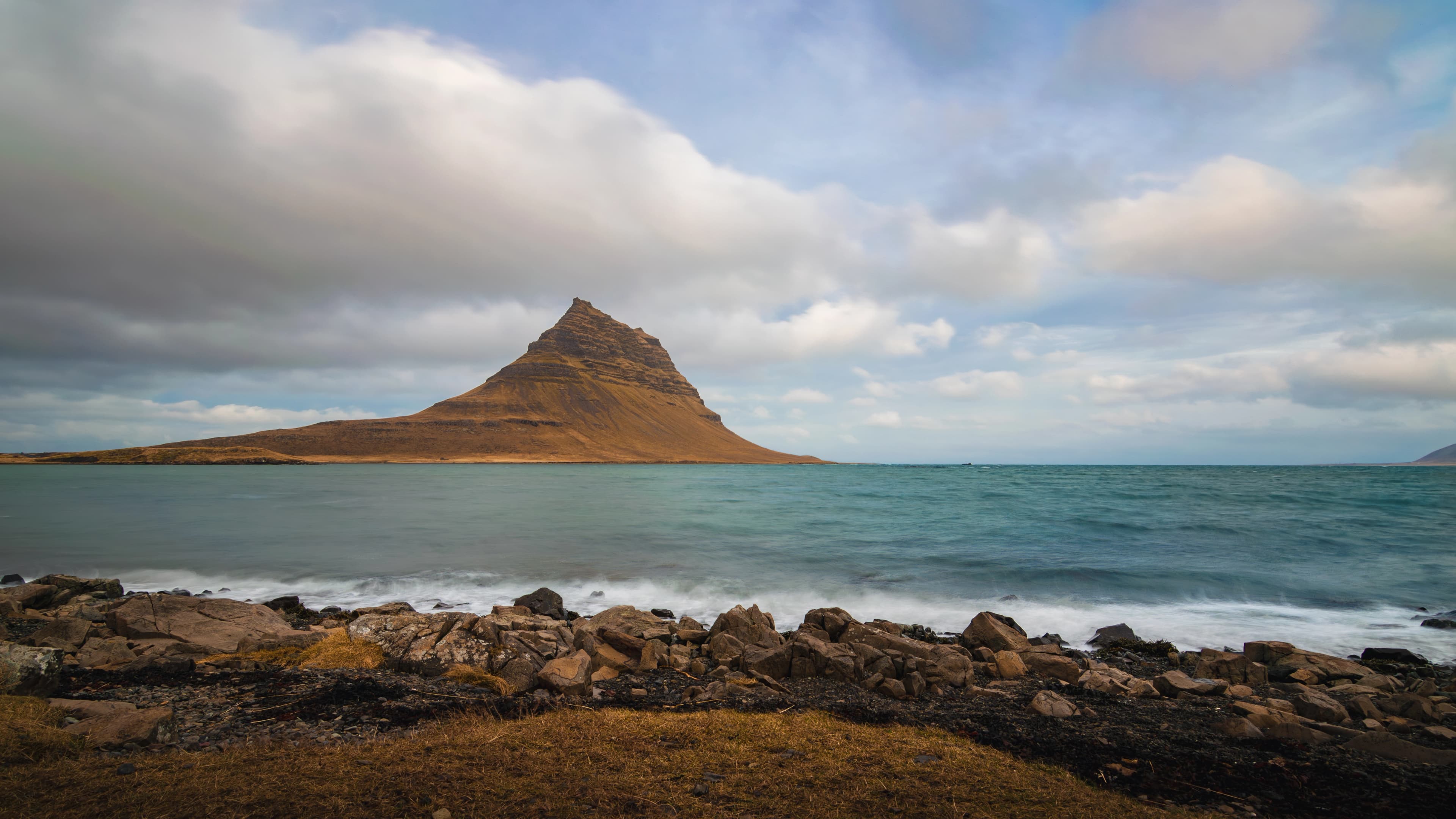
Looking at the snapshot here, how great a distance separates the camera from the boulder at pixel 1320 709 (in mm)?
6867

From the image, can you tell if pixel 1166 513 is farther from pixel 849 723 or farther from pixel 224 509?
pixel 224 509

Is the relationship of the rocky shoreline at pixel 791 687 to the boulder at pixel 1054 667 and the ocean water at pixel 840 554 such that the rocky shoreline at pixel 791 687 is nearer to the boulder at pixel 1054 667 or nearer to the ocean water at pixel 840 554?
the boulder at pixel 1054 667

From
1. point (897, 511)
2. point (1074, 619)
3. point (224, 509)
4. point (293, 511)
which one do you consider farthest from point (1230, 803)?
point (224, 509)

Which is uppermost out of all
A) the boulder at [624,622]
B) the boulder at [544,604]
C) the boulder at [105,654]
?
the boulder at [105,654]

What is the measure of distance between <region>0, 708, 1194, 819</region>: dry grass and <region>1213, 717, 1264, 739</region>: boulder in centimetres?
275

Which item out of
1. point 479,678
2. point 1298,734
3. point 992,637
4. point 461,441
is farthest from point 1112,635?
point 461,441

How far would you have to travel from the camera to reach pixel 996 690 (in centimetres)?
792

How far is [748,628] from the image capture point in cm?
977

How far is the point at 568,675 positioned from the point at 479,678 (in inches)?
40.4

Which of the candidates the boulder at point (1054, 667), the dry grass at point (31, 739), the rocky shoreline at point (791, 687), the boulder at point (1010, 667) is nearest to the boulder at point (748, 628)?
the rocky shoreline at point (791, 687)

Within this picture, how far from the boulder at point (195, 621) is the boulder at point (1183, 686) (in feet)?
39.6

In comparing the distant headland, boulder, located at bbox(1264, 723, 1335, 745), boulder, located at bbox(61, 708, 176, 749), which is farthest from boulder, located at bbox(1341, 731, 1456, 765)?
the distant headland

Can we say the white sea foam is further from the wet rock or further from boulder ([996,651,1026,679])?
boulder ([996,651,1026,679])

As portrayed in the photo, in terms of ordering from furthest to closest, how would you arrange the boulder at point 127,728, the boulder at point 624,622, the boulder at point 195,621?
the boulder at point 624,622 < the boulder at point 195,621 < the boulder at point 127,728
